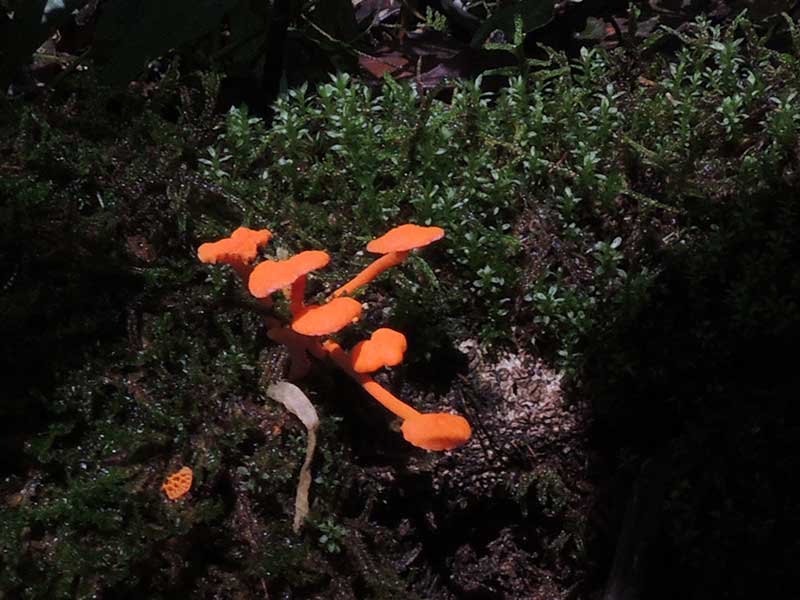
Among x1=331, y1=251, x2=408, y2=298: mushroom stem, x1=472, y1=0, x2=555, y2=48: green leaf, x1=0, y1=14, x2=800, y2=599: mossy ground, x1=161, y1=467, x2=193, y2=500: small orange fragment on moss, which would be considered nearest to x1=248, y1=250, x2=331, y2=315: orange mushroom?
x1=331, y1=251, x2=408, y2=298: mushroom stem

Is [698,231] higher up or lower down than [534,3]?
lower down

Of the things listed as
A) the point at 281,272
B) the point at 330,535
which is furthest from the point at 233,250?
the point at 330,535

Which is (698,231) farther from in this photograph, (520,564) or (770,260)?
(520,564)

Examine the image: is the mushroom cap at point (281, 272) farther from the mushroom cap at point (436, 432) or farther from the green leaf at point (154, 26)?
the green leaf at point (154, 26)

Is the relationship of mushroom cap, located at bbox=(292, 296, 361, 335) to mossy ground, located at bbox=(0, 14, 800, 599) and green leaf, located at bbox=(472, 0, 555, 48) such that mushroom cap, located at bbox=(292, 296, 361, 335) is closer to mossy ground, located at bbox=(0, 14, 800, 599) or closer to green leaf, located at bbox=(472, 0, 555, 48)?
mossy ground, located at bbox=(0, 14, 800, 599)

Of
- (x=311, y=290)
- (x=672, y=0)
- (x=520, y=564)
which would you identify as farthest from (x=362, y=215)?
(x=672, y=0)
